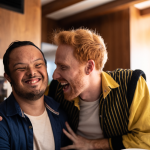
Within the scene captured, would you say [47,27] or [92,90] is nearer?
[92,90]

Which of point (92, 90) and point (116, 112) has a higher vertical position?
point (92, 90)

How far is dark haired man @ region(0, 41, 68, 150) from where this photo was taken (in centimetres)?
131

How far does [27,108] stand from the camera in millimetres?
1447

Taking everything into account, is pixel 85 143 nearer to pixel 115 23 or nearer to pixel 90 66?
pixel 90 66

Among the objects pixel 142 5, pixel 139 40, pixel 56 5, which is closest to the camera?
pixel 56 5

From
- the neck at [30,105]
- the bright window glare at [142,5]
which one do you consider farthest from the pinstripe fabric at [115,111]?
the bright window glare at [142,5]

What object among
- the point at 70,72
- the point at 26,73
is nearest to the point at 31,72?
the point at 26,73

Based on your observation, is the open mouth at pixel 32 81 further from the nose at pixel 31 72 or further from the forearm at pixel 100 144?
the forearm at pixel 100 144

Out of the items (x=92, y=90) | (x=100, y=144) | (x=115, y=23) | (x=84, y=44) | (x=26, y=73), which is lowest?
(x=100, y=144)

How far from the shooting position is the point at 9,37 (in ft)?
9.64

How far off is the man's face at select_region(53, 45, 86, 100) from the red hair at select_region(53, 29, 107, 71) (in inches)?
1.9

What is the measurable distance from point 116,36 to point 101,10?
0.69m

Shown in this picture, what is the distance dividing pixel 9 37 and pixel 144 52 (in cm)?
325

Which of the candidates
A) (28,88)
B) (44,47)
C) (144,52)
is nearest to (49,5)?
(44,47)
